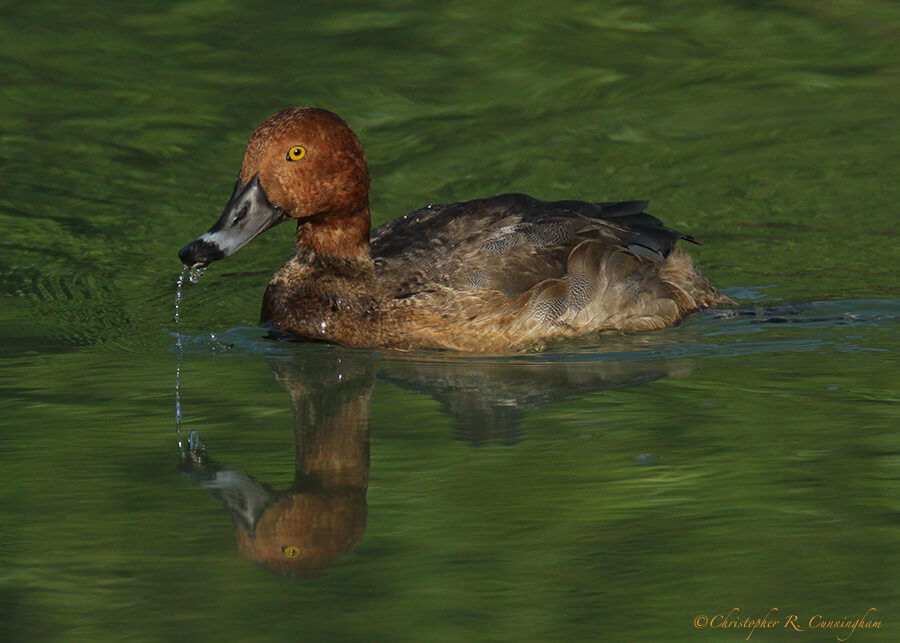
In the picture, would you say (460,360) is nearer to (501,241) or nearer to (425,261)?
(425,261)

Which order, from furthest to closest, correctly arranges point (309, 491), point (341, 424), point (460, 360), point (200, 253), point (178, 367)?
point (460, 360)
point (178, 367)
point (200, 253)
point (341, 424)
point (309, 491)

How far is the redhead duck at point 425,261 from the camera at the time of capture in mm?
8688

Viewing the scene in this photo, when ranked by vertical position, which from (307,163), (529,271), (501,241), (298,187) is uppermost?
(307,163)

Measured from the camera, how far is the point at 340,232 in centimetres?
914

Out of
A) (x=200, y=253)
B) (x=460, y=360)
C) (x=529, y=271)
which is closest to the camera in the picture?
(x=200, y=253)

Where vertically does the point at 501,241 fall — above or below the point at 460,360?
above

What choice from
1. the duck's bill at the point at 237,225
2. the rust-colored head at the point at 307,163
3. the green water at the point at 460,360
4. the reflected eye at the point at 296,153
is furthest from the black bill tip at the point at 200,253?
the reflected eye at the point at 296,153

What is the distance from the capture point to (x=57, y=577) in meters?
5.10

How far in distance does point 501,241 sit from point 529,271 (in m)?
0.26

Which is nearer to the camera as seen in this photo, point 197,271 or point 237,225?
point 237,225

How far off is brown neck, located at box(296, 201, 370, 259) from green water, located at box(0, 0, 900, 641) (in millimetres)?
691

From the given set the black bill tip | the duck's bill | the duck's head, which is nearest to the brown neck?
the duck's head

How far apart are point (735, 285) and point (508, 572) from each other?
6004 mm

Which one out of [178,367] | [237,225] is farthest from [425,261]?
[178,367]
